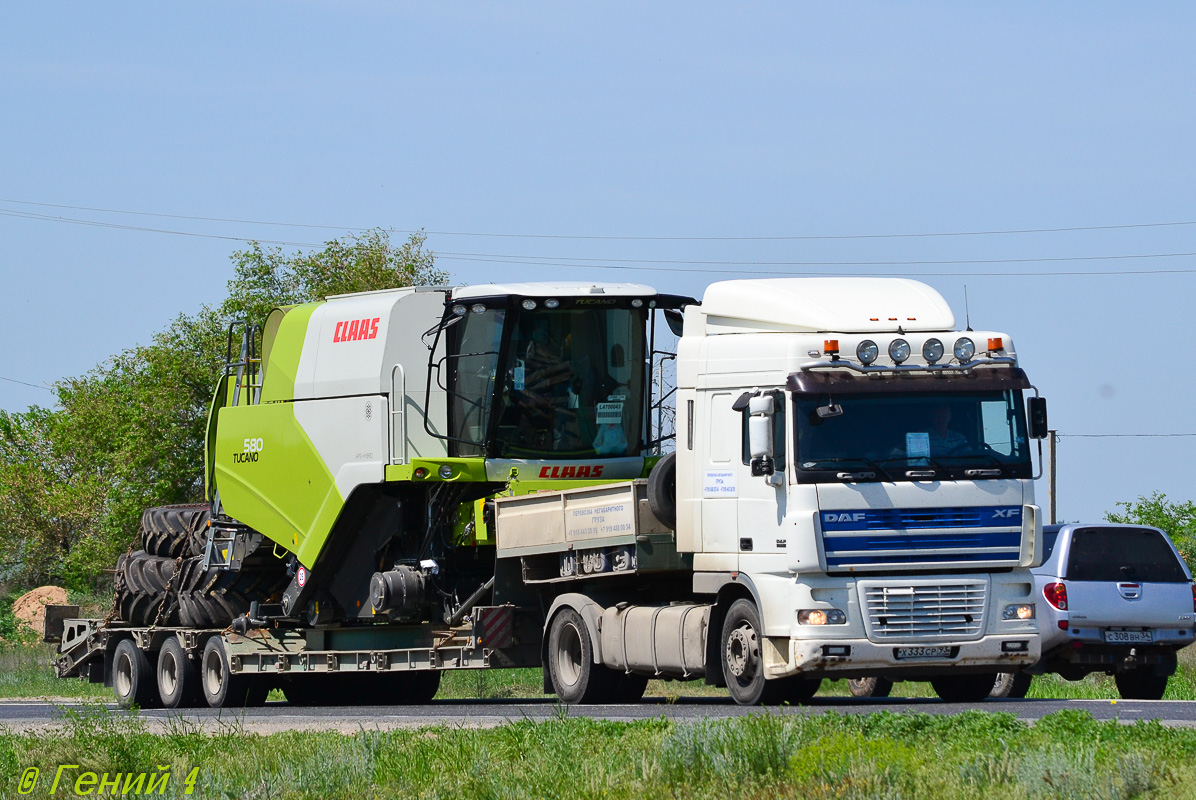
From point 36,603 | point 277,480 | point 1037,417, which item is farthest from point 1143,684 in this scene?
point 36,603

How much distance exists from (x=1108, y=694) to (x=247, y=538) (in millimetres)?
10876

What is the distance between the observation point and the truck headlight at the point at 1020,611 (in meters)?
14.3

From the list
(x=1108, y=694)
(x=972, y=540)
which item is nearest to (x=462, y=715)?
(x=972, y=540)

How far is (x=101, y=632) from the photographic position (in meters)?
23.5

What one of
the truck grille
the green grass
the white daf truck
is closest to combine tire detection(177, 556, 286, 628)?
the white daf truck

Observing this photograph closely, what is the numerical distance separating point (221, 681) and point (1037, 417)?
1092 centimetres

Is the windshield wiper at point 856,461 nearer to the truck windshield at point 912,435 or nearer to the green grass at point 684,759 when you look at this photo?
the truck windshield at point 912,435

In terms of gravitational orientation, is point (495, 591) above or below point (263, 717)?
above

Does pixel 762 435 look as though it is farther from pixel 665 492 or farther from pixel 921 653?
pixel 921 653

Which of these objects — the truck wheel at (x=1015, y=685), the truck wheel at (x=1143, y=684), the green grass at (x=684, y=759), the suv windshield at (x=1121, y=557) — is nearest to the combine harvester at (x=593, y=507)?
the truck wheel at (x=1015, y=685)

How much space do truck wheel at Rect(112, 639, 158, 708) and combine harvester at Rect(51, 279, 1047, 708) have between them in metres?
0.06

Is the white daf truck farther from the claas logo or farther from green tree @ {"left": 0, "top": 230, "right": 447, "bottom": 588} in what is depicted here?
green tree @ {"left": 0, "top": 230, "right": 447, "bottom": 588}

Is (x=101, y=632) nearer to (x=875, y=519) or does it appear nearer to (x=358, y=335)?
(x=358, y=335)

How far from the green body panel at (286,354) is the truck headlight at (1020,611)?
9.51m
